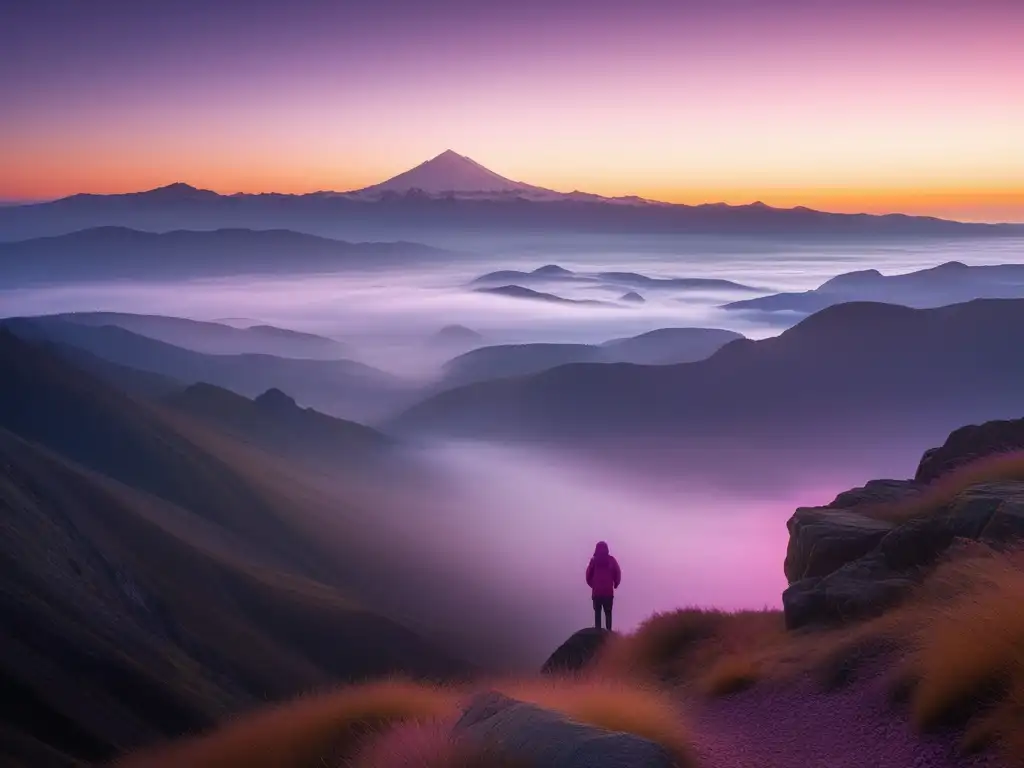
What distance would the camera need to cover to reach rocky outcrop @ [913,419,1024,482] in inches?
732

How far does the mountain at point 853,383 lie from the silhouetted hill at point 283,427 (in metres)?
63.6

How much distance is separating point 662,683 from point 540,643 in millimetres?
85968

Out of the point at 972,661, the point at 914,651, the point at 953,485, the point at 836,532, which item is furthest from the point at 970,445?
the point at 972,661

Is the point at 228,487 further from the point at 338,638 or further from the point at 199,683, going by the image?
the point at 199,683

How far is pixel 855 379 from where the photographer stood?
185 m

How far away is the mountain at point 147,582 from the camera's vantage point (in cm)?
3672

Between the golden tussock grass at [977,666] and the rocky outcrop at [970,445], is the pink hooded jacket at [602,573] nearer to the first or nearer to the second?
the rocky outcrop at [970,445]

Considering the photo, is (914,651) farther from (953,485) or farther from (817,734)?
(953,485)

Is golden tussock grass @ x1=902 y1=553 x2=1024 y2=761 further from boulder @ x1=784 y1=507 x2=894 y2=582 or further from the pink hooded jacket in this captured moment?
the pink hooded jacket

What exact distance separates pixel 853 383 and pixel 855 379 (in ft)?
3.35

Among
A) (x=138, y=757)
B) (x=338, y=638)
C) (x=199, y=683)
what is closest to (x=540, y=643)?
(x=338, y=638)

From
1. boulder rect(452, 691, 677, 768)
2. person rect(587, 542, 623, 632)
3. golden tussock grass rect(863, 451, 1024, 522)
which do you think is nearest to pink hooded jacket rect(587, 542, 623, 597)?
person rect(587, 542, 623, 632)

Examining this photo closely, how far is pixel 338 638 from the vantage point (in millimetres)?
69750

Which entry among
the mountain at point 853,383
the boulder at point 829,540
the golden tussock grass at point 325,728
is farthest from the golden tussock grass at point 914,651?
the mountain at point 853,383
